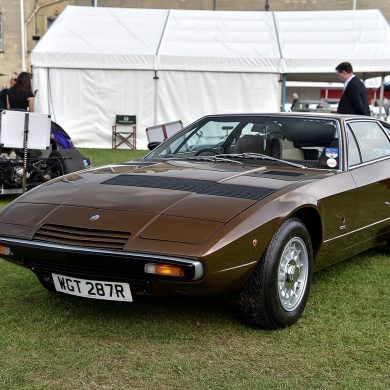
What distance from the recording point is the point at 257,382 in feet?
9.01

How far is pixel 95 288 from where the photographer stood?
3.17 metres

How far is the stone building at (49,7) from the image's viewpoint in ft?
109

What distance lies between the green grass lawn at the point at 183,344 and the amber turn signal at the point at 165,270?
1.43 ft

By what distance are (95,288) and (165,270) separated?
0.47 metres

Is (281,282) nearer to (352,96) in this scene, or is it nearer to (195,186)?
(195,186)

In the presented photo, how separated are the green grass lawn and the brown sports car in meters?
0.22

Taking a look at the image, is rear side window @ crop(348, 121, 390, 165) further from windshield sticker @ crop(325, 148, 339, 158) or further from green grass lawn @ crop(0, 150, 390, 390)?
green grass lawn @ crop(0, 150, 390, 390)

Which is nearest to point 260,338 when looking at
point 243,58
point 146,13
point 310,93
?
point 243,58

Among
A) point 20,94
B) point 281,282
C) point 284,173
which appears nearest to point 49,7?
point 20,94

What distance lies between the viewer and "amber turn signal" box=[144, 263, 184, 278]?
2908 mm

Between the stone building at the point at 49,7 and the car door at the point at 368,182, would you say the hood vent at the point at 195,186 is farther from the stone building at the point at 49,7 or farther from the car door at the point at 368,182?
the stone building at the point at 49,7

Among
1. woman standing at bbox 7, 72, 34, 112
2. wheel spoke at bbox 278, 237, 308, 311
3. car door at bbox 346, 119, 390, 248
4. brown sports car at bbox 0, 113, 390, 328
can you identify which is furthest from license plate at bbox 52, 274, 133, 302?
woman standing at bbox 7, 72, 34, 112

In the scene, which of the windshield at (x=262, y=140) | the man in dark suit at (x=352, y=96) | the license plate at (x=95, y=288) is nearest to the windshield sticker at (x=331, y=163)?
the windshield at (x=262, y=140)

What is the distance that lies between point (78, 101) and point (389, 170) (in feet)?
42.1
